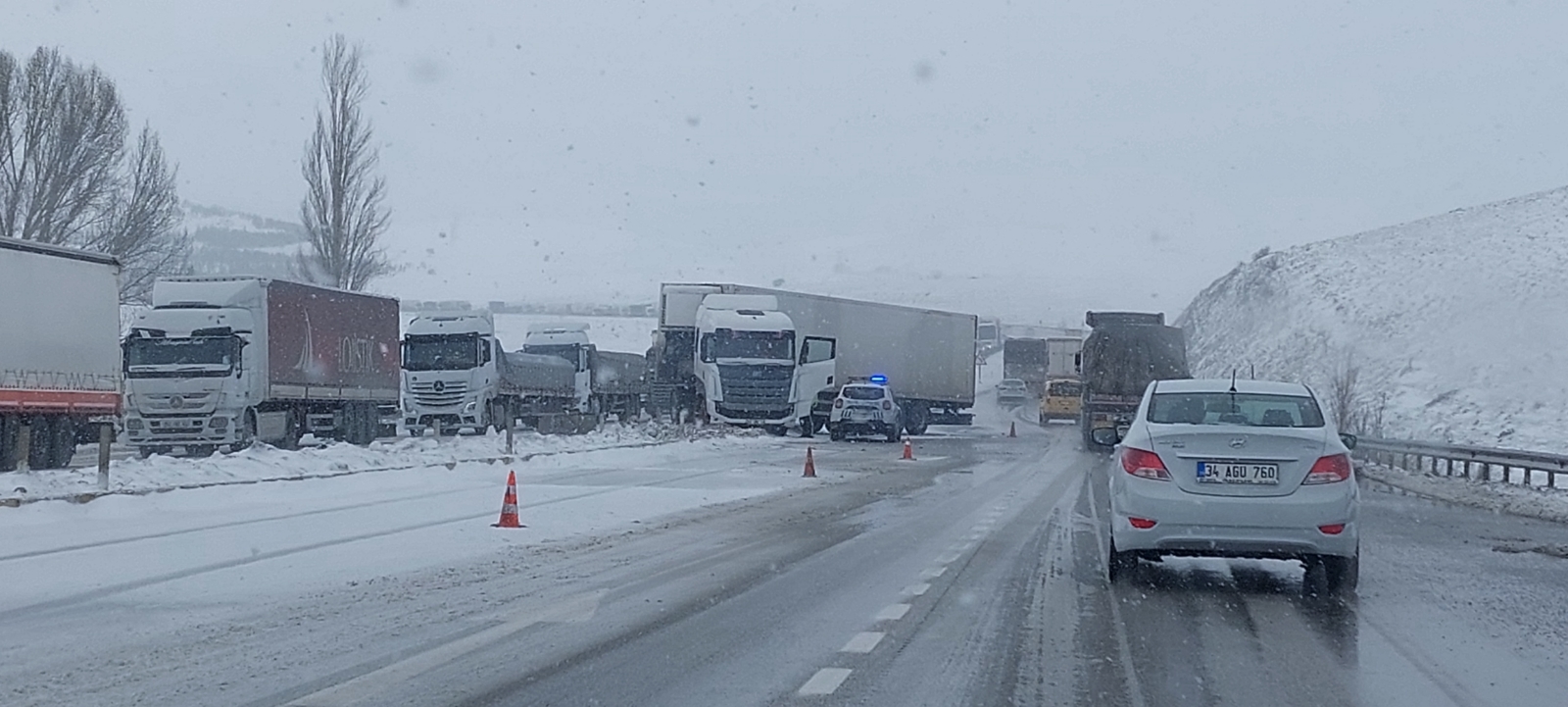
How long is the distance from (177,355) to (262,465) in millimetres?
7665

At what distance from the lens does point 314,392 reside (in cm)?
3372

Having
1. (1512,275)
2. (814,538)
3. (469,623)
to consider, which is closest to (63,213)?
(814,538)

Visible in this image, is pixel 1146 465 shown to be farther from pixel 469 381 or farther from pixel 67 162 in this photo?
pixel 67 162

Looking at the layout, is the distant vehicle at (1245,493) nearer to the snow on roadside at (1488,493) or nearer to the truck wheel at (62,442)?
the snow on roadside at (1488,493)

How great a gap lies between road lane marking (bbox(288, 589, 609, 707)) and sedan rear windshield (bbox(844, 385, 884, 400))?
33.3 metres

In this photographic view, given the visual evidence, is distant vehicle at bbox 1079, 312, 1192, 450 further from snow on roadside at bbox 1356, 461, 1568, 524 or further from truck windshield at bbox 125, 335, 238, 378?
truck windshield at bbox 125, 335, 238, 378

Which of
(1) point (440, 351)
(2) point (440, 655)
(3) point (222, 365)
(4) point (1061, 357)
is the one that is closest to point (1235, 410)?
(2) point (440, 655)

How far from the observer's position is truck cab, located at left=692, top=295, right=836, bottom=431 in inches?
1671

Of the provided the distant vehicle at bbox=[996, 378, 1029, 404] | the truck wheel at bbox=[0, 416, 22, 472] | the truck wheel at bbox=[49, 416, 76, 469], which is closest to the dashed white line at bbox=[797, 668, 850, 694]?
the truck wheel at bbox=[0, 416, 22, 472]

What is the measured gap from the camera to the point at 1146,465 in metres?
11.4

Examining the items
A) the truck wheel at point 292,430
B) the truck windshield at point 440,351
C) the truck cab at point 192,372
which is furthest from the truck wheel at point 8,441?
the truck windshield at point 440,351

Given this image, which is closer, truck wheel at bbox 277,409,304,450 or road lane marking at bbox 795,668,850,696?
road lane marking at bbox 795,668,850,696

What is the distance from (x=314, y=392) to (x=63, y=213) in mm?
16167

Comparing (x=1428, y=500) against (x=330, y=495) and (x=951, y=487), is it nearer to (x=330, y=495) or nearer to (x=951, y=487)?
(x=951, y=487)
